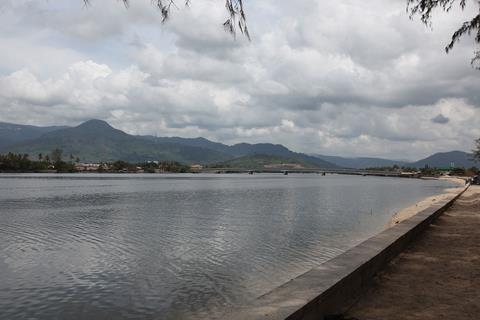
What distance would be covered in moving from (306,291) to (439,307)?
271 centimetres

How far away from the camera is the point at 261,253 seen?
75.6ft

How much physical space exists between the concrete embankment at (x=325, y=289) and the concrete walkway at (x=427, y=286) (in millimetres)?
250

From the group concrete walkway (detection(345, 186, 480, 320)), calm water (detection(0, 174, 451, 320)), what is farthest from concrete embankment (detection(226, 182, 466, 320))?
calm water (detection(0, 174, 451, 320))

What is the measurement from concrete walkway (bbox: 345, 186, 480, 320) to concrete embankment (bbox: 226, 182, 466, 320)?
25 centimetres

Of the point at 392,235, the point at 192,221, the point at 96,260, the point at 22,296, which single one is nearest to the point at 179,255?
the point at 96,260

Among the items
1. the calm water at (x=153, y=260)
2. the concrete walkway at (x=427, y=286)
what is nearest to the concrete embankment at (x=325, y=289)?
the concrete walkway at (x=427, y=286)

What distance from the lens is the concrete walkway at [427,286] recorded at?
7.80 m

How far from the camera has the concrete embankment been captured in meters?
6.55

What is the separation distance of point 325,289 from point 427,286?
135 inches

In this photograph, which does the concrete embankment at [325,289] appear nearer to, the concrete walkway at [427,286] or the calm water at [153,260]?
the concrete walkway at [427,286]

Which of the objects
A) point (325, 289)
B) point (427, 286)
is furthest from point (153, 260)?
point (325, 289)

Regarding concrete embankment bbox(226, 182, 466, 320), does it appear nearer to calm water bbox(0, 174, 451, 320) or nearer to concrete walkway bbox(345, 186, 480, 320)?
concrete walkway bbox(345, 186, 480, 320)

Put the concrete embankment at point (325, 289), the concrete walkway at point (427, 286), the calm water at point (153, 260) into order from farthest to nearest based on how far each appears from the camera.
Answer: the calm water at point (153, 260), the concrete walkway at point (427, 286), the concrete embankment at point (325, 289)

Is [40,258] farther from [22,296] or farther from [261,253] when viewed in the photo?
[261,253]
